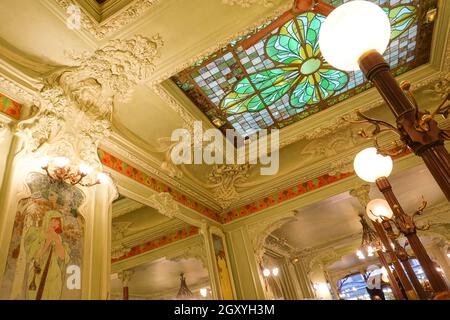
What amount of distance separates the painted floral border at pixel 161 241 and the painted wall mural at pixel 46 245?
11.6 feet

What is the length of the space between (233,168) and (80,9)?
180 inches

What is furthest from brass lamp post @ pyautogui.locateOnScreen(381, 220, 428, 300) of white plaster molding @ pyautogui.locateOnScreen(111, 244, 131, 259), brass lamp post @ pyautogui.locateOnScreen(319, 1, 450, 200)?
white plaster molding @ pyautogui.locateOnScreen(111, 244, 131, 259)

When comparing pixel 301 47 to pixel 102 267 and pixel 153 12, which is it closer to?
pixel 153 12

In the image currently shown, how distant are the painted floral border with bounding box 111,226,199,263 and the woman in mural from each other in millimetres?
3781

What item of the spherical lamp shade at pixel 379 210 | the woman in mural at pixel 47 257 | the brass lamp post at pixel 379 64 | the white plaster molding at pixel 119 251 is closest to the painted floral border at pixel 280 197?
the white plaster molding at pixel 119 251

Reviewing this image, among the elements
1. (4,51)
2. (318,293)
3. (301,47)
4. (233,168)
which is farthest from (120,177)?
(318,293)

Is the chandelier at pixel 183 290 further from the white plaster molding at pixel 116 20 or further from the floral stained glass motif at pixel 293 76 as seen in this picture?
the white plaster molding at pixel 116 20

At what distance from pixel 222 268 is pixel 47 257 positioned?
4200 mm

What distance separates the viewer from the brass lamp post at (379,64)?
54.1 inches

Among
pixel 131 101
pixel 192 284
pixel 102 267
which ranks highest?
pixel 131 101

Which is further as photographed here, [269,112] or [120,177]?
[269,112]

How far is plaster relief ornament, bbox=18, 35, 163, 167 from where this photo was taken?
142 inches

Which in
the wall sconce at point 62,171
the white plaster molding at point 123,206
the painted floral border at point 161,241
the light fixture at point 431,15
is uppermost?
the light fixture at point 431,15

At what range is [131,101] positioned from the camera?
476 cm
